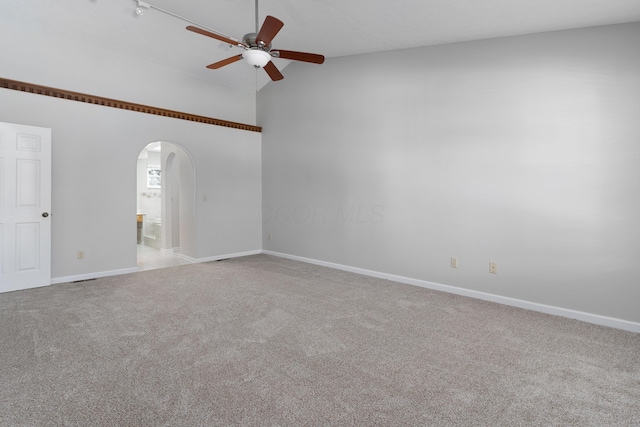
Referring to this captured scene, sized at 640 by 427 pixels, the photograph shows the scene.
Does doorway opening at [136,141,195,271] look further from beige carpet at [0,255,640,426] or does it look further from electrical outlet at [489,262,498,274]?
electrical outlet at [489,262,498,274]

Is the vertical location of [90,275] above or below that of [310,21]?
below

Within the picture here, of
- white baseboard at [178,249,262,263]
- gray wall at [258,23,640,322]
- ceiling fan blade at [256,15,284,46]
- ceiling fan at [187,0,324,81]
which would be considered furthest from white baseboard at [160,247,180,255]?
ceiling fan blade at [256,15,284,46]

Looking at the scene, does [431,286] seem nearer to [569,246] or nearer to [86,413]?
[569,246]

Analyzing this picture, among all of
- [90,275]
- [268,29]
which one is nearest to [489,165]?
[268,29]

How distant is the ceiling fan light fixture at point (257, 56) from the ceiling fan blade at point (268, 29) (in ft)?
0.28

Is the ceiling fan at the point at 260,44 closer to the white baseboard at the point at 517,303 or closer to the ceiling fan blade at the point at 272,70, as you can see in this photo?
the ceiling fan blade at the point at 272,70

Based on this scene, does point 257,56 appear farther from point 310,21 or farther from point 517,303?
point 517,303

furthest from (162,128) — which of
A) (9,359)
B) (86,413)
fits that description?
(86,413)

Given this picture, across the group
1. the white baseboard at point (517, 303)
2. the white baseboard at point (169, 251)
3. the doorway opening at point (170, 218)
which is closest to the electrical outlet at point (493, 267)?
the white baseboard at point (517, 303)

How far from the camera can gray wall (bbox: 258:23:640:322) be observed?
2971 mm

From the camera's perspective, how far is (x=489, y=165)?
363 centimetres

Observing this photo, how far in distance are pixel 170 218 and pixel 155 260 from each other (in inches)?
44.9

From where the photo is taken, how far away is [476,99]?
3691mm

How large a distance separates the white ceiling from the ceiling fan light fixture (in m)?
1.24
